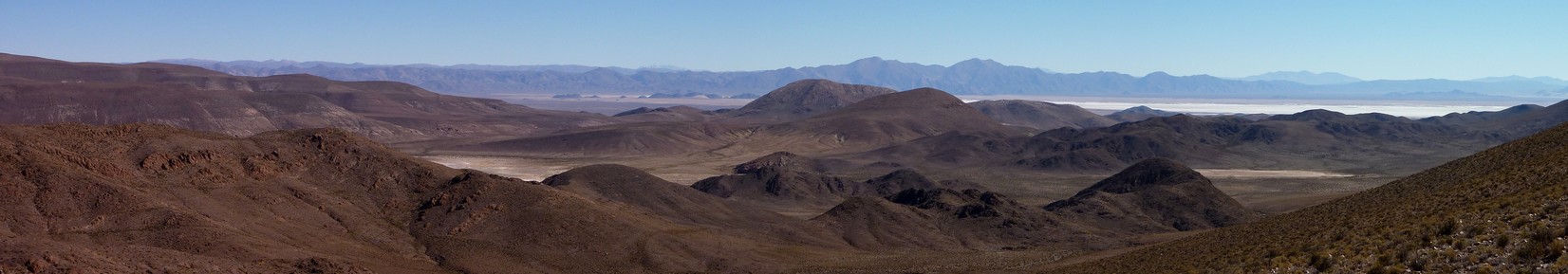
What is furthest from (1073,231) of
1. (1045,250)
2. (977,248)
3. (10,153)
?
(10,153)

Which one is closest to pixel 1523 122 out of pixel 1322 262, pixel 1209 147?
pixel 1209 147

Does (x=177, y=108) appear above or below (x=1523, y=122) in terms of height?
below

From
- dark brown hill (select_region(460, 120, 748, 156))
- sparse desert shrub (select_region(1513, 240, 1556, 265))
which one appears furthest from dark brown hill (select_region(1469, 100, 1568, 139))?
sparse desert shrub (select_region(1513, 240, 1556, 265))

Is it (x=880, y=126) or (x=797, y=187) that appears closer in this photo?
(x=797, y=187)

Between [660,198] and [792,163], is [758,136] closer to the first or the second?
[792,163]

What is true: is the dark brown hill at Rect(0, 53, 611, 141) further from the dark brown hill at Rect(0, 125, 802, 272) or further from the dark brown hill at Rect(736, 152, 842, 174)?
the dark brown hill at Rect(0, 125, 802, 272)

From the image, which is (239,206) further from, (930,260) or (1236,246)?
(1236,246)

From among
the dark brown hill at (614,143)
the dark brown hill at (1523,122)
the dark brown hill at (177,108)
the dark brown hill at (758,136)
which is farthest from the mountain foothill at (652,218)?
the dark brown hill at (177,108)
